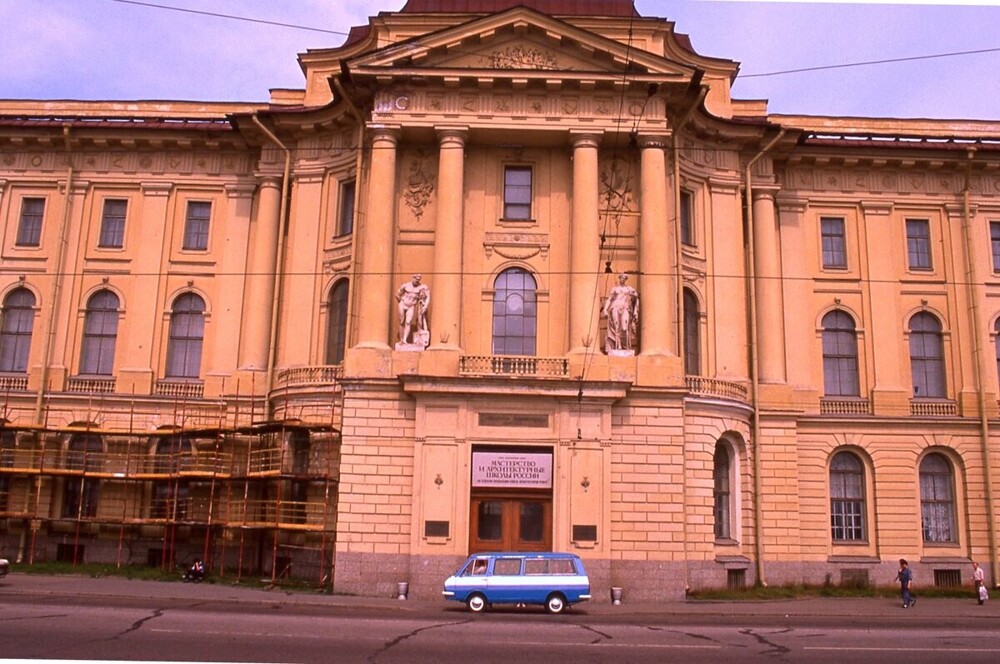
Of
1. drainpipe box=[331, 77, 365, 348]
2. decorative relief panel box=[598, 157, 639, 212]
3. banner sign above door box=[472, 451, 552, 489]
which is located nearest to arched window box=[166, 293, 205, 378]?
drainpipe box=[331, 77, 365, 348]

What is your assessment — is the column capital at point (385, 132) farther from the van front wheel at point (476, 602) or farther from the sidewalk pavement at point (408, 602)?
the van front wheel at point (476, 602)

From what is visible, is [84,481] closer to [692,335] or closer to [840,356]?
[692,335]

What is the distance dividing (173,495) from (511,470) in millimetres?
12950

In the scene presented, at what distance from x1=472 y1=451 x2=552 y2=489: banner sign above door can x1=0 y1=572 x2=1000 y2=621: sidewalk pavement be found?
3738 mm

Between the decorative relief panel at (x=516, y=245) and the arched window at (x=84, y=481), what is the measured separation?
16.0m

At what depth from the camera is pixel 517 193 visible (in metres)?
32.8

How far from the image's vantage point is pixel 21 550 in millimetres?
33906

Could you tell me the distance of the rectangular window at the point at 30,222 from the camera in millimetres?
37344

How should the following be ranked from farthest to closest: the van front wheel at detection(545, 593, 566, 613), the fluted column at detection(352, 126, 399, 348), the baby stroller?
the fluted column at detection(352, 126, 399, 348) → the baby stroller → the van front wheel at detection(545, 593, 566, 613)

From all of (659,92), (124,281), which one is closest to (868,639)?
(659,92)

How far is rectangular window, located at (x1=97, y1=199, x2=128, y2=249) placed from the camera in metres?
37.2

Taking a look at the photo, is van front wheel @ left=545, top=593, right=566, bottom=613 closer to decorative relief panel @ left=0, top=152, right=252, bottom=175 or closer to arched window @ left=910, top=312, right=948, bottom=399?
arched window @ left=910, top=312, right=948, bottom=399

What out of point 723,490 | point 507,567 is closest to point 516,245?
point 723,490

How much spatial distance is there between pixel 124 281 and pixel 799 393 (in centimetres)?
2566
